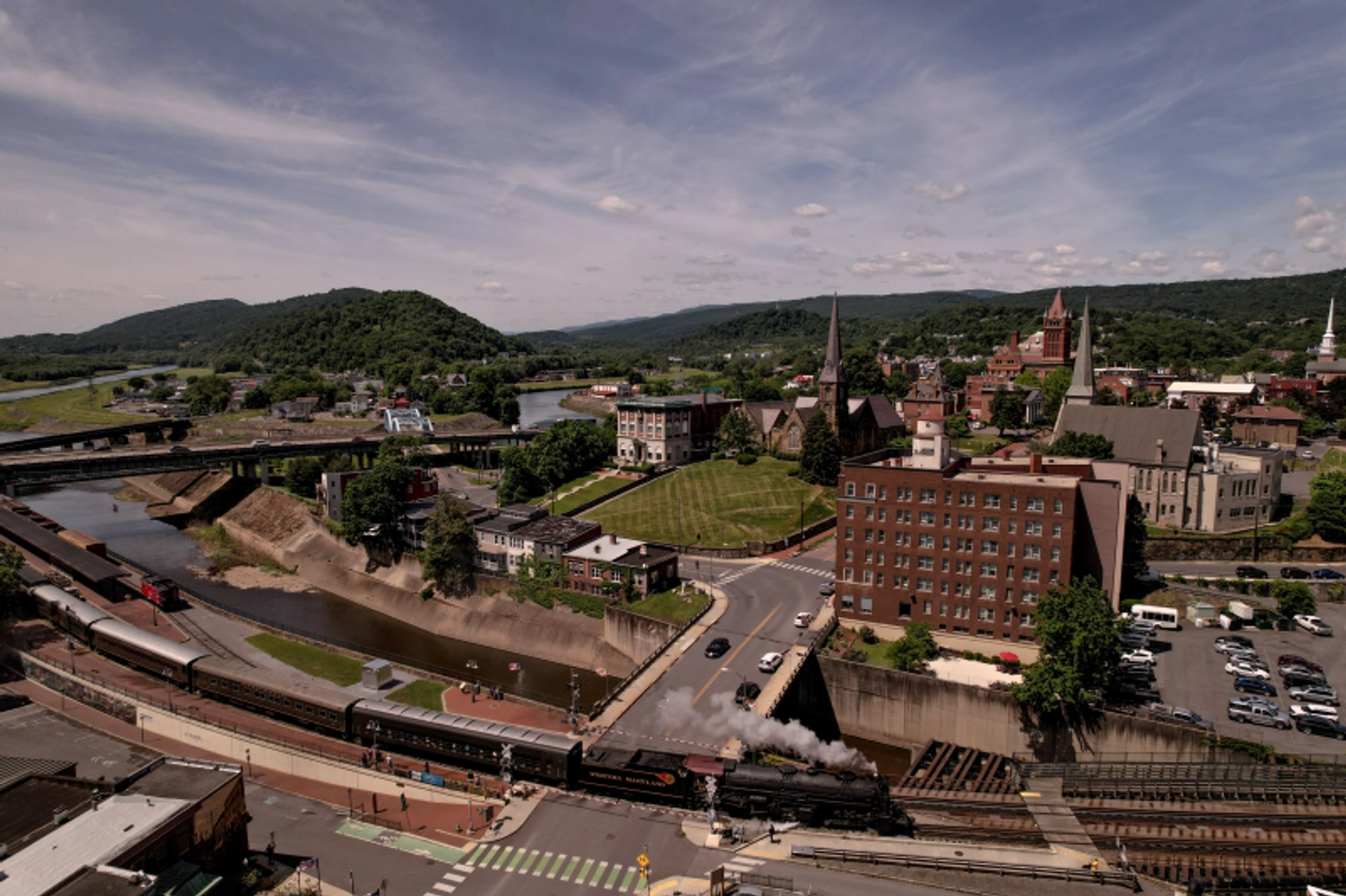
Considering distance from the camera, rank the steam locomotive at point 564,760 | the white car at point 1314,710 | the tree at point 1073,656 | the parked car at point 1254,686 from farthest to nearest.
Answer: the parked car at point 1254,686, the tree at point 1073,656, the white car at point 1314,710, the steam locomotive at point 564,760

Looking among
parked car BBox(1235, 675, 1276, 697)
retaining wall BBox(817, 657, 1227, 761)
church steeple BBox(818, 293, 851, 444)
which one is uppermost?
church steeple BBox(818, 293, 851, 444)

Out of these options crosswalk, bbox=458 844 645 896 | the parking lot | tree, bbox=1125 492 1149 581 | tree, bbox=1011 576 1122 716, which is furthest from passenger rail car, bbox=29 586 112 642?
tree, bbox=1125 492 1149 581

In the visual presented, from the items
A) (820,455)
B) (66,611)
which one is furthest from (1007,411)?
(66,611)

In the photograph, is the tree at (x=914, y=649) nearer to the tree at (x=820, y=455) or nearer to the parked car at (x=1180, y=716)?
the parked car at (x=1180, y=716)

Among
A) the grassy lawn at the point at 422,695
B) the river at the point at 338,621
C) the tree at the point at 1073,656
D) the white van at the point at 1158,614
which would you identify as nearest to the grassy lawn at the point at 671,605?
the river at the point at 338,621

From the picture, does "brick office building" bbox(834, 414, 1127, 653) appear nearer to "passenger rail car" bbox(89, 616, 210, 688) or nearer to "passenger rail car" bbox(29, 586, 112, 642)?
"passenger rail car" bbox(89, 616, 210, 688)

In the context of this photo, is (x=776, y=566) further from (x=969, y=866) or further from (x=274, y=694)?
(x=274, y=694)
